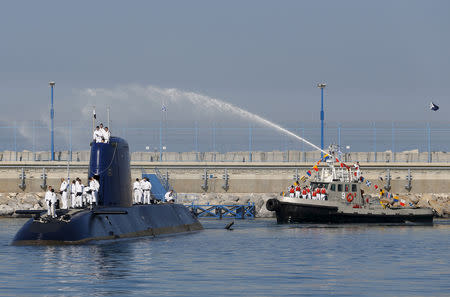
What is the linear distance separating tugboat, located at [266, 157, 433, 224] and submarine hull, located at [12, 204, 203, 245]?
15585 millimetres

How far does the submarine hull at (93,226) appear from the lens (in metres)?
36.5

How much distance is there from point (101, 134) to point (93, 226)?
6.10m

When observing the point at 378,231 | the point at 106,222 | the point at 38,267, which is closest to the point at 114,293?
the point at 38,267

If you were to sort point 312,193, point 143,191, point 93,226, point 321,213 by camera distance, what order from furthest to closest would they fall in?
point 312,193 < point 321,213 < point 143,191 < point 93,226

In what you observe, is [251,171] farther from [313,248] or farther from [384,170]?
[313,248]

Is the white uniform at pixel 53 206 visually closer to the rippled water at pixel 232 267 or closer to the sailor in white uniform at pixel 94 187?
the rippled water at pixel 232 267

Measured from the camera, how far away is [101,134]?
1670 inches

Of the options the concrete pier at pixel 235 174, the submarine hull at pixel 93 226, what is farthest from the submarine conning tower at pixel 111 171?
the concrete pier at pixel 235 174

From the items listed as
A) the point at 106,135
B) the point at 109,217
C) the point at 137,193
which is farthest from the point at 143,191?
the point at 109,217

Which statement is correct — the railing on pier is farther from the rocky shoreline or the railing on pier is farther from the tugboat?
the tugboat

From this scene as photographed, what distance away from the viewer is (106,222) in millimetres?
39719

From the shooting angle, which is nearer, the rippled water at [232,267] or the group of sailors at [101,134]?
the rippled water at [232,267]

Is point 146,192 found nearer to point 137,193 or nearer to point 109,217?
point 137,193

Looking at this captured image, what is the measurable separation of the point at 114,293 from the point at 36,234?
Answer: 1334 cm
